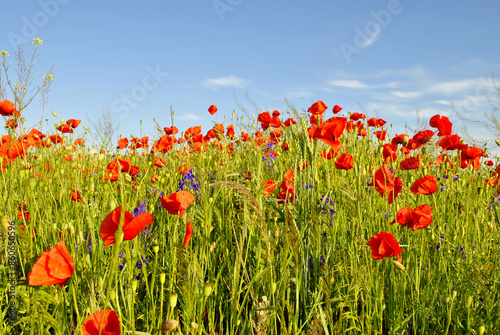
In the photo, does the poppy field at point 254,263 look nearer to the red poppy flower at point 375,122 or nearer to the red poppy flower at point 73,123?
the red poppy flower at point 375,122

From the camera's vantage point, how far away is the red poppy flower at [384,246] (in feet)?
4.23

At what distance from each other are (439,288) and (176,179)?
68.3 inches

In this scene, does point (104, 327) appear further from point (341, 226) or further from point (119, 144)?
point (119, 144)

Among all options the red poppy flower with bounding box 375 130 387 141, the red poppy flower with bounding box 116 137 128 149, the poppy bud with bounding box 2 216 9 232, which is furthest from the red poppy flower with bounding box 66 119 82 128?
the red poppy flower with bounding box 375 130 387 141

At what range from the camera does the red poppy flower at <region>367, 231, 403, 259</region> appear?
129 centimetres

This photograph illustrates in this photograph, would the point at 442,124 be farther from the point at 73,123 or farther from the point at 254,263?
the point at 73,123

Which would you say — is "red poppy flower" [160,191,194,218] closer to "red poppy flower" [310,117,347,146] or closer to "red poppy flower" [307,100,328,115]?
"red poppy flower" [310,117,347,146]

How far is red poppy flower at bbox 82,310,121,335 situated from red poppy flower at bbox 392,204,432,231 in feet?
3.98

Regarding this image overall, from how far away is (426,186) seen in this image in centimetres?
184

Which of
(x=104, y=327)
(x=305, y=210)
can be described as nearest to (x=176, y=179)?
(x=305, y=210)

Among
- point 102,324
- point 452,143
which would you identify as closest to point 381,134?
point 452,143

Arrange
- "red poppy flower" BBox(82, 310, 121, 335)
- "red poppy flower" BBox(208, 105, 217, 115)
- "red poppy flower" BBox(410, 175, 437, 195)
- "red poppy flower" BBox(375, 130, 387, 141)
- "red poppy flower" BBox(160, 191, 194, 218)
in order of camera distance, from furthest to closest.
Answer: "red poppy flower" BBox(208, 105, 217, 115)
"red poppy flower" BBox(375, 130, 387, 141)
"red poppy flower" BBox(410, 175, 437, 195)
"red poppy flower" BBox(160, 191, 194, 218)
"red poppy flower" BBox(82, 310, 121, 335)

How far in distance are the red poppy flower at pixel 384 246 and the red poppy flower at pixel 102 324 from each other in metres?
0.92

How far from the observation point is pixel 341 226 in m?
1.97
